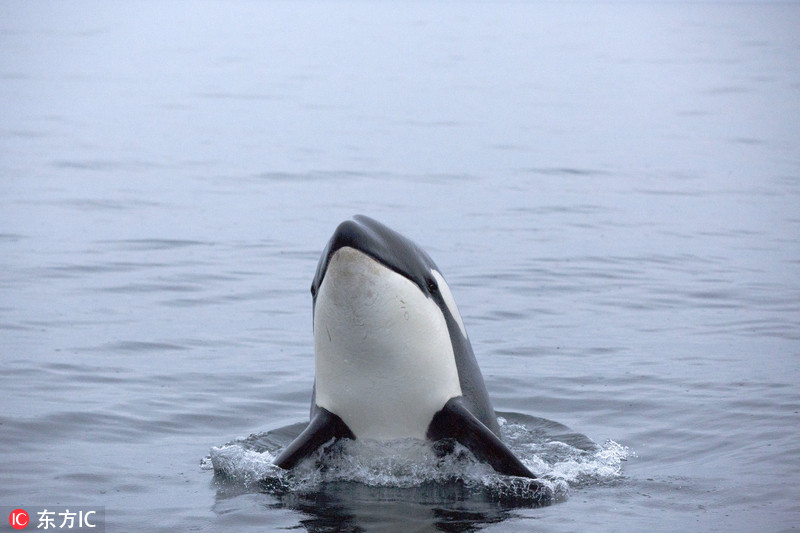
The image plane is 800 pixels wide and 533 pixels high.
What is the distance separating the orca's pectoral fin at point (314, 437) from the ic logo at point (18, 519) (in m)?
1.86

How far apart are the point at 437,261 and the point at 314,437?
1038 centimetres

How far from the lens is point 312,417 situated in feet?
30.0

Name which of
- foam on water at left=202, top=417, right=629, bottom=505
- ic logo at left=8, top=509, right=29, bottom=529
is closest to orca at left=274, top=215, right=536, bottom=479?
foam on water at left=202, top=417, right=629, bottom=505

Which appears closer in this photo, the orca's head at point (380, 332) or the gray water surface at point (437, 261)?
the orca's head at point (380, 332)

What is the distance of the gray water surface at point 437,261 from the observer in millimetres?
9195

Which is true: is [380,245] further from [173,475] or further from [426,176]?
[426,176]

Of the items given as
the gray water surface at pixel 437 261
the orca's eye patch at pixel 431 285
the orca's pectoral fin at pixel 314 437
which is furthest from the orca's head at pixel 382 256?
the gray water surface at pixel 437 261

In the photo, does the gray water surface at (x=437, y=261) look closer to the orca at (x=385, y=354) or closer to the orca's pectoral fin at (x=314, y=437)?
the orca's pectoral fin at (x=314, y=437)

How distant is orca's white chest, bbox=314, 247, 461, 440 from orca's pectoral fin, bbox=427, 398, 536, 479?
0.08 m

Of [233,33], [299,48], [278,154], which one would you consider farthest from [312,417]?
[233,33]

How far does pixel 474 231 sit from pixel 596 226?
259cm

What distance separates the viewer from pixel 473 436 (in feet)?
28.5

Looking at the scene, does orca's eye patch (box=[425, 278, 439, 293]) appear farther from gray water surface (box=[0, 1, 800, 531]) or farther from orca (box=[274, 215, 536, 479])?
gray water surface (box=[0, 1, 800, 531])

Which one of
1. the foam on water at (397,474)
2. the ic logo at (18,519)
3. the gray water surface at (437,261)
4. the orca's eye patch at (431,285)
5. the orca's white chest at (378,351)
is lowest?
the gray water surface at (437,261)
